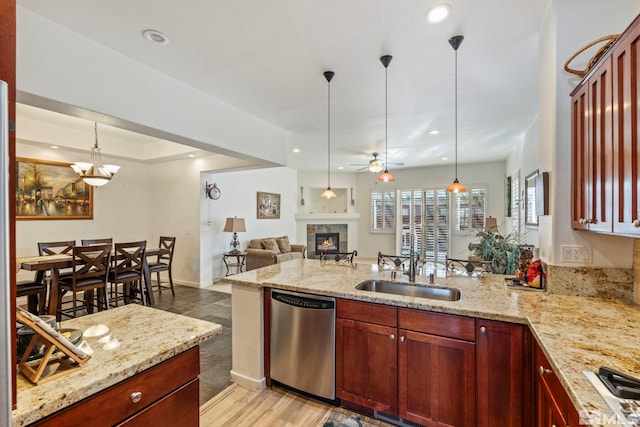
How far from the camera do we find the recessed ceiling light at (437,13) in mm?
1895

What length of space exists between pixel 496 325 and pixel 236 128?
11.1 ft

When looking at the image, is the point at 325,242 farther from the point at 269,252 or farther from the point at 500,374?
the point at 500,374

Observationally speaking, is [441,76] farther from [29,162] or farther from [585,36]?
[29,162]

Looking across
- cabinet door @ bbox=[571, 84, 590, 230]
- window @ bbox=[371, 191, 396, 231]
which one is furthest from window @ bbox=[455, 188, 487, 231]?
cabinet door @ bbox=[571, 84, 590, 230]

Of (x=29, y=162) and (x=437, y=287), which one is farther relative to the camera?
(x=29, y=162)

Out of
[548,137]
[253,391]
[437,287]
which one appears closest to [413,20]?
[548,137]

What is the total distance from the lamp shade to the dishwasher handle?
4.02 metres

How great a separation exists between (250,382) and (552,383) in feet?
6.95

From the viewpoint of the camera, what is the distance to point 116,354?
116cm

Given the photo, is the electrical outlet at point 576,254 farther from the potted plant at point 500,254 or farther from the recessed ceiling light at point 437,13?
the potted plant at point 500,254

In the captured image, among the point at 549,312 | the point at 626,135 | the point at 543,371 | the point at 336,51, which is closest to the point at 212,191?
the point at 336,51

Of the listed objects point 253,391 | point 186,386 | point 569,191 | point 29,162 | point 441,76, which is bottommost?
point 253,391

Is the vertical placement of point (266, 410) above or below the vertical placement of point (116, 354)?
below

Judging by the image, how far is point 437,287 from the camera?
2.28 meters
